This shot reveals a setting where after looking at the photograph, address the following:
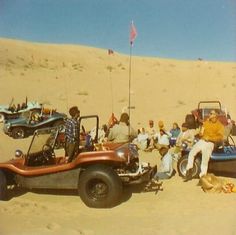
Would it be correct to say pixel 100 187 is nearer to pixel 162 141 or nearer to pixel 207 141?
pixel 207 141

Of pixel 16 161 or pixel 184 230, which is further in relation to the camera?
pixel 16 161

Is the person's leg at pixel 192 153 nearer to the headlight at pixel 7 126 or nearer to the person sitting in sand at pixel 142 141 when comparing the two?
the person sitting in sand at pixel 142 141

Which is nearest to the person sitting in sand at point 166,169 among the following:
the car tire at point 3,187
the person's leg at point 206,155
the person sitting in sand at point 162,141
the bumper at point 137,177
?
the person's leg at point 206,155

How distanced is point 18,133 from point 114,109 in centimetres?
598

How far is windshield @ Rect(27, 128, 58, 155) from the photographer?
8.12 metres

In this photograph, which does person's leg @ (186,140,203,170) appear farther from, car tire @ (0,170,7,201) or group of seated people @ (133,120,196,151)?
car tire @ (0,170,7,201)

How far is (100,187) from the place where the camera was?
289 inches

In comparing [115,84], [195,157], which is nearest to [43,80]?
[115,84]

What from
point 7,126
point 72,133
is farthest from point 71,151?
point 7,126

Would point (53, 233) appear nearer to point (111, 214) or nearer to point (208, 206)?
point (111, 214)

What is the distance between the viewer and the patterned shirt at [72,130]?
7.73 meters

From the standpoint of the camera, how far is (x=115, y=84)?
27.3 m

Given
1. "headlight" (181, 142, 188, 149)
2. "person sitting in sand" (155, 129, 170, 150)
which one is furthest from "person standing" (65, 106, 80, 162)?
"person sitting in sand" (155, 129, 170, 150)

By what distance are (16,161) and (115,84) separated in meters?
19.5
